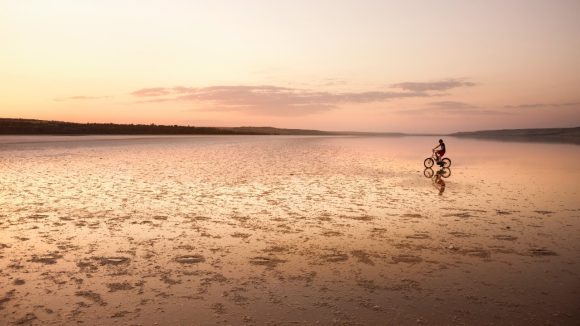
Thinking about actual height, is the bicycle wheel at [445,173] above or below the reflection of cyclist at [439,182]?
above

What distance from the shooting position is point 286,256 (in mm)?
6461

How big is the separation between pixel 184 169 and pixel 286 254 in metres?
13.9

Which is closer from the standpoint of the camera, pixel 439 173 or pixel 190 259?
pixel 190 259

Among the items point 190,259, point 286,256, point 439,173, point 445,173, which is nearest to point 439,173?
point 439,173

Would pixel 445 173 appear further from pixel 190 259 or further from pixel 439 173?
pixel 190 259

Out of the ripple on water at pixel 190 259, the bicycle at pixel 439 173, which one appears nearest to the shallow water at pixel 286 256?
the ripple on water at pixel 190 259

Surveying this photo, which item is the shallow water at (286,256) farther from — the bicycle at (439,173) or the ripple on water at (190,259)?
the bicycle at (439,173)

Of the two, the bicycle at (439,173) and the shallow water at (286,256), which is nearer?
the shallow water at (286,256)

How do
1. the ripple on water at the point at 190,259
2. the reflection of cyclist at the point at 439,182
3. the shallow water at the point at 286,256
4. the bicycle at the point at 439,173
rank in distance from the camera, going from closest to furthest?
the shallow water at the point at 286,256, the ripple on water at the point at 190,259, the reflection of cyclist at the point at 439,182, the bicycle at the point at 439,173

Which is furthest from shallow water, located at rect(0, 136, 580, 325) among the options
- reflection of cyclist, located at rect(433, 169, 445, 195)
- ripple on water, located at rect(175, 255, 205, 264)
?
reflection of cyclist, located at rect(433, 169, 445, 195)

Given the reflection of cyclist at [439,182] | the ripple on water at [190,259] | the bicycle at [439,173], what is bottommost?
the ripple on water at [190,259]

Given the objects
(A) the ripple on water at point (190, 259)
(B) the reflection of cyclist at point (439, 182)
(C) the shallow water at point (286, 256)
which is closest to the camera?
(C) the shallow water at point (286, 256)

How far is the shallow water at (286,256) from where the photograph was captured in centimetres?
453

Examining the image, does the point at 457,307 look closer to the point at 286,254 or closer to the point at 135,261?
the point at 286,254
